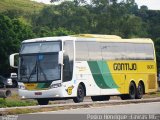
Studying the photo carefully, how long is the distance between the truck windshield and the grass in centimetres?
13577

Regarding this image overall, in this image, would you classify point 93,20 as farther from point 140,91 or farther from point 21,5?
point 21,5

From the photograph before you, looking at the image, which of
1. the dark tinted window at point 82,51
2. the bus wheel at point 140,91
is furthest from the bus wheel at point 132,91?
the dark tinted window at point 82,51

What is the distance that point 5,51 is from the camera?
6538 centimetres

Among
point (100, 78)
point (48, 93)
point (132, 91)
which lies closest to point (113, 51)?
point (100, 78)

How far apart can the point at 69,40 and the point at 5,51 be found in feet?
119

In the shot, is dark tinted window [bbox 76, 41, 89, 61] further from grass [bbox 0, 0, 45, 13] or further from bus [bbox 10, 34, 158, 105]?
grass [bbox 0, 0, 45, 13]

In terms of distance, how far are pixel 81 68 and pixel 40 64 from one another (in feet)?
7.77

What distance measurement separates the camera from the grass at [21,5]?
6732 inches

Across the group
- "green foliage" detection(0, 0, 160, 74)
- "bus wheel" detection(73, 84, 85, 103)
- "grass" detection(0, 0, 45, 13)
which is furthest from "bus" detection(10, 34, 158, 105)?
"grass" detection(0, 0, 45, 13)

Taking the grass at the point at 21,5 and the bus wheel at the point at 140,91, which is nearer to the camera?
the bus wheel at the point at 140,91

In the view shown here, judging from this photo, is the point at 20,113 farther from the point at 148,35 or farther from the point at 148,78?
the point at 148,35

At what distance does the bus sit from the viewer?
1139 inches

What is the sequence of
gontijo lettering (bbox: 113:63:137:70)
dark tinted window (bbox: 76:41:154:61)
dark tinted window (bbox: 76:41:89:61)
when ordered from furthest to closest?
1. gontijo lettering (bbox: 113:63:137:70)
2. dark tinted window (bbox: 76:41:154:61)
3. dark tinted window (bbox: 76:41:89:61)

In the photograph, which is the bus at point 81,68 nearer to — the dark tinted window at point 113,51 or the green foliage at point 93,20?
the dark tinted window at point 113,51
